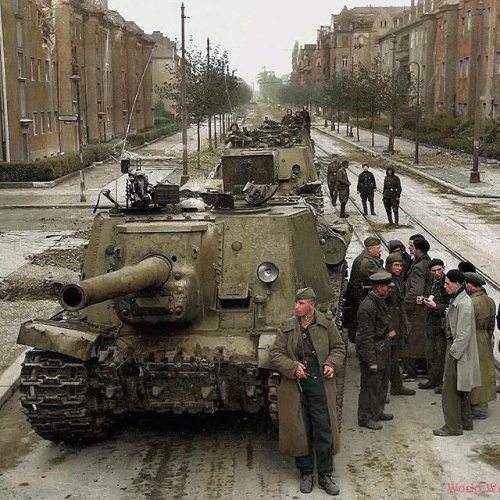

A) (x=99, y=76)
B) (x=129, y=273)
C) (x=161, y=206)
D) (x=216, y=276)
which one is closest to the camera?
(x=129, y=273)

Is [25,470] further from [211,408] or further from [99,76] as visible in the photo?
[99,76]

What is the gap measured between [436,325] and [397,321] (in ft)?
2.83

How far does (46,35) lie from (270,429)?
40086 mm

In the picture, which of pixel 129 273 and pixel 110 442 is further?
pixel 110 442

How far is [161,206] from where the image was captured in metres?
9.12

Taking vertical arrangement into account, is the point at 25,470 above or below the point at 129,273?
below

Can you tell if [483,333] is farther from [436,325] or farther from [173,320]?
[173,320]

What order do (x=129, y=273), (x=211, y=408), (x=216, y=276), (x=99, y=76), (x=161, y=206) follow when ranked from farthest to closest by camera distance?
(x=99, y=76)
(x=161, y=206)
(x=216, y=276)
(x=211, y=408)
(x=129, y=273)

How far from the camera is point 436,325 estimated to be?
31.8ft

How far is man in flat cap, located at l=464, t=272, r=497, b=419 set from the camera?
8492mm

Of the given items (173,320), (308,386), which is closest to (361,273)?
(173,320)

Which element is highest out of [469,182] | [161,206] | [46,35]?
[46,35]

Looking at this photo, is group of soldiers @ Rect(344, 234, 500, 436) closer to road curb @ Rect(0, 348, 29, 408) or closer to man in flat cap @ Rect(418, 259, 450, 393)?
man in flat cap @ Rect(418, 259, 450, 393)

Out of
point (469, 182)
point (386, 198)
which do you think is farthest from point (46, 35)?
point (386, 198)
